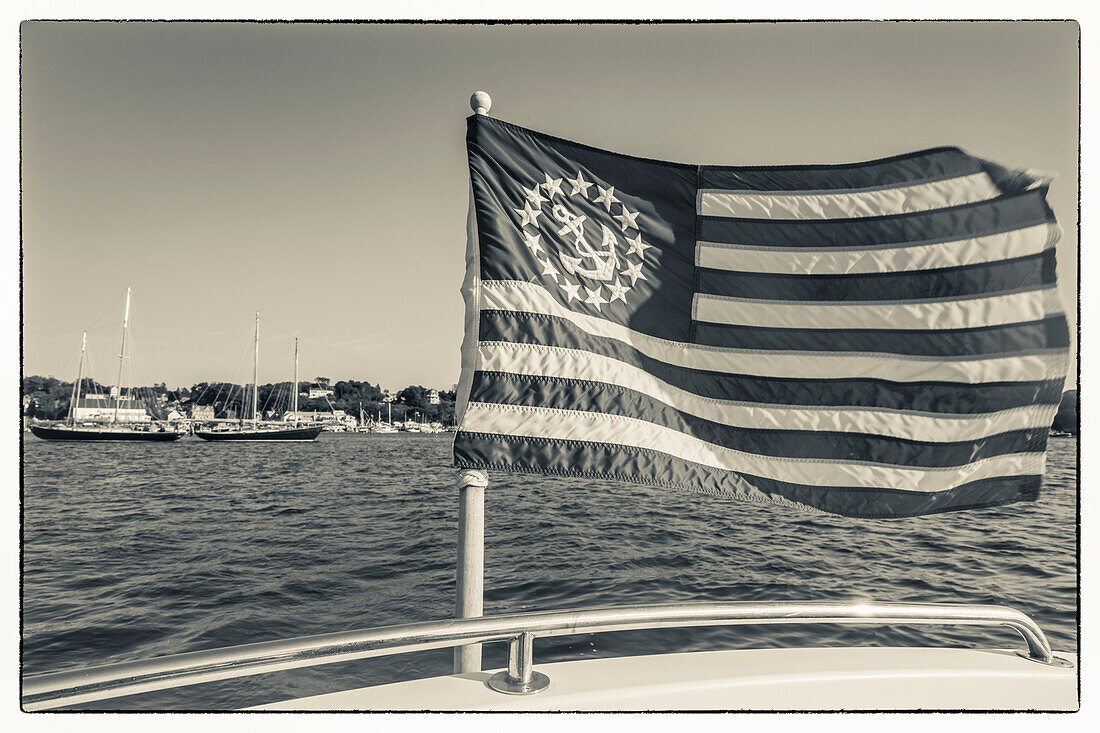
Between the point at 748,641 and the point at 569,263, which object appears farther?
the point at 748,641

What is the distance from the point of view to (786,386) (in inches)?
93.0

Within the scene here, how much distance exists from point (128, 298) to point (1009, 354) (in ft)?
126

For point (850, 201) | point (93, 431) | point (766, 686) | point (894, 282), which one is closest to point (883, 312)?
point (894, 282)

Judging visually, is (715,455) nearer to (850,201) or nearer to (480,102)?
(850,201)

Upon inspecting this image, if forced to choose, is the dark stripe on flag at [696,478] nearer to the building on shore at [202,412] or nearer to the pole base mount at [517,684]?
the pole base mount at [517,684]

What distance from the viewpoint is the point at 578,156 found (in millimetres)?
2391

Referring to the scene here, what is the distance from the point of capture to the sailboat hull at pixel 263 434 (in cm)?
5047

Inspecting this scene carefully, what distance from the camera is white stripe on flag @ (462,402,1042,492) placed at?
2.19 m

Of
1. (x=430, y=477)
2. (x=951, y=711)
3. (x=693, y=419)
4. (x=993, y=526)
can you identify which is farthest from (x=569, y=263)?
(x=430, y=477)

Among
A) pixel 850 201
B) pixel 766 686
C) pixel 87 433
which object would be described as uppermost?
pixel 850 201

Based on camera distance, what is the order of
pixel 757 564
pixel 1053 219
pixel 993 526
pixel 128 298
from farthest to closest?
pixel 128 298 < pixel 993 526 < pixel 757 564 < pixel 1053 219

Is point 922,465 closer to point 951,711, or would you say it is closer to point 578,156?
point 951,711

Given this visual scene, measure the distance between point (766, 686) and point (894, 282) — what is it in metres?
1.34

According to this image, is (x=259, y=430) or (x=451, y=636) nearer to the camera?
(x=451, y=636)
